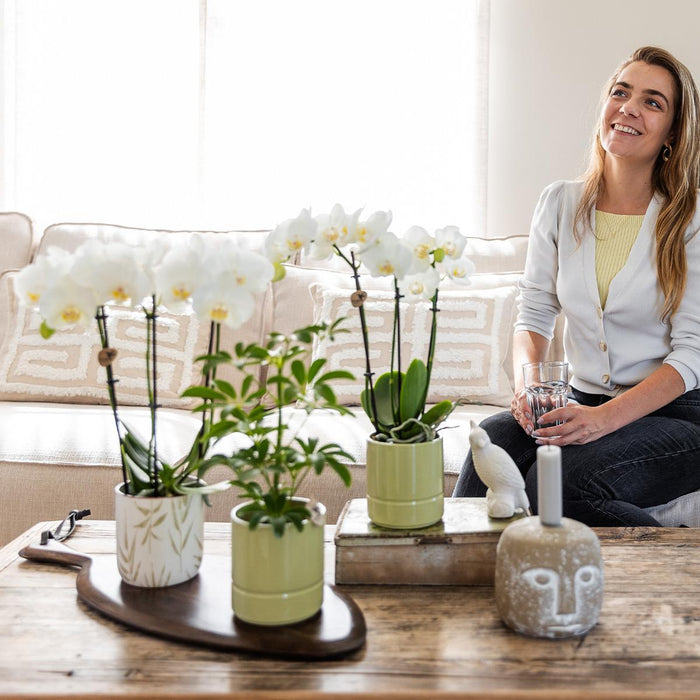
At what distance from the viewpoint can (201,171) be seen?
10.0 ft

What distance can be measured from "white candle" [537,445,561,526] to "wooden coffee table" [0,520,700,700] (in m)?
0.14

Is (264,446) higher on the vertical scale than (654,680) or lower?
higher

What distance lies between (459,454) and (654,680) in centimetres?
103

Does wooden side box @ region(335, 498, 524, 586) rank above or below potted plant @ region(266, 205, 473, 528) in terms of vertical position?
below

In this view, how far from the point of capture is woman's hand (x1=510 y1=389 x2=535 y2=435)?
1707 mm

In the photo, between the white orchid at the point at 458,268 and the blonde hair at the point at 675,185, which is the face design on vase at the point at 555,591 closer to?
the white orchid at the point at 458,268

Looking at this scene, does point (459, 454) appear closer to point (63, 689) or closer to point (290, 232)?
point (290, 232)

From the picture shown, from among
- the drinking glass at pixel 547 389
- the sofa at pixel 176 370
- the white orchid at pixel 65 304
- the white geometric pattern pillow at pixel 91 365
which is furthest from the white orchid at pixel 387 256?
the white geometric pattern pillow at pixel 91 365

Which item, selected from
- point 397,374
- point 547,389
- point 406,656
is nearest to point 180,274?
point 397,374

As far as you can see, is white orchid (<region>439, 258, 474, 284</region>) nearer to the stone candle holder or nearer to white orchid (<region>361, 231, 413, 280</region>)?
white orchid (<region>361, 231, 413, 280</region>)

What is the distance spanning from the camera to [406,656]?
0.89 m

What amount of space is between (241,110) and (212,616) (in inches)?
96.3

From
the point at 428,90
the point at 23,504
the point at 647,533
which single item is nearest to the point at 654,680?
the point at 647,533

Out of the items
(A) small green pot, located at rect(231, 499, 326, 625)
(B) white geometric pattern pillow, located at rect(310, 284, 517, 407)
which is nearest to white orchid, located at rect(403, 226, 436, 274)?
(A) small green pot, located at rect(231, 499, 326, 625)
